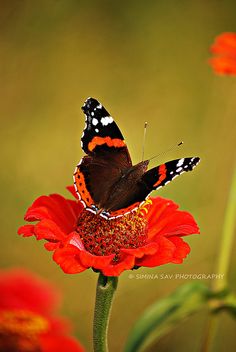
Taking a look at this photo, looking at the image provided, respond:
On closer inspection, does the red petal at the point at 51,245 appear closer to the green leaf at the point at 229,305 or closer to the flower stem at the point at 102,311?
the flower stem at the point at 102,311

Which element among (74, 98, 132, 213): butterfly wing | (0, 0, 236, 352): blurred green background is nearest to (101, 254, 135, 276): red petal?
(74, 98, 132, 213): butterfly wing

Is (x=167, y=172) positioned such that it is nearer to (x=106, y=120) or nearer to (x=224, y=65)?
(x=106, y=120)

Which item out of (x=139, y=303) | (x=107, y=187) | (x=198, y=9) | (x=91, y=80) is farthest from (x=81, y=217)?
(x=198, y=9)

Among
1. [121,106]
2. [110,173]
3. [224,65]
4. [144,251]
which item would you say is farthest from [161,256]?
[121,106]

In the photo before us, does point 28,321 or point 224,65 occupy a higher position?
point 224,65

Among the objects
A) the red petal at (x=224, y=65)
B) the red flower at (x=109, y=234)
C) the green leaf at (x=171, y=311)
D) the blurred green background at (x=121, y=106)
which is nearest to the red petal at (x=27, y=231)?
the red flower at (x=109, y=234)
